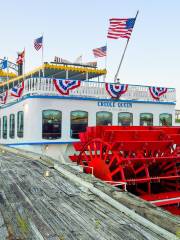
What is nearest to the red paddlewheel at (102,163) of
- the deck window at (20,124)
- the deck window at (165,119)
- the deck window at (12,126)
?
the deck window at (20,124)

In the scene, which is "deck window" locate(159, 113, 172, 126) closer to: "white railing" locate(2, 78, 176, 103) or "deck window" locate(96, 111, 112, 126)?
"white railing" locate(2, 78, 176, 103)

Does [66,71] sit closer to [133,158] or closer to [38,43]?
[38,43]

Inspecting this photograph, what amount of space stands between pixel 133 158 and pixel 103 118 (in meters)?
5.60

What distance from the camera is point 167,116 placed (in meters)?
17.4

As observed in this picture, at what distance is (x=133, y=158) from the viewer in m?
10.1

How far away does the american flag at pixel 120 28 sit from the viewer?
1663 cm

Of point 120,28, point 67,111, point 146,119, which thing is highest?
point 120,28

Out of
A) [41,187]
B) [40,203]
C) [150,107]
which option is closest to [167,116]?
[150,107]

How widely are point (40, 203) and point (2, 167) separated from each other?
472 cm

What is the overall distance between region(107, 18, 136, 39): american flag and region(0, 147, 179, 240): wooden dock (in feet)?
34.5

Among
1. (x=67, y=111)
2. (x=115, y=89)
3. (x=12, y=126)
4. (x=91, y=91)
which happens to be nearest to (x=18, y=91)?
(x=12, y=126)

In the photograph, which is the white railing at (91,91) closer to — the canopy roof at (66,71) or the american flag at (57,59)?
the canopy roof at (66,71)

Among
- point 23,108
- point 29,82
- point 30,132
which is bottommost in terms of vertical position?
point 30,132

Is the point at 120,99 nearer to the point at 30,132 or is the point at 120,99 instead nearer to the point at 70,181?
the point at 30,132
